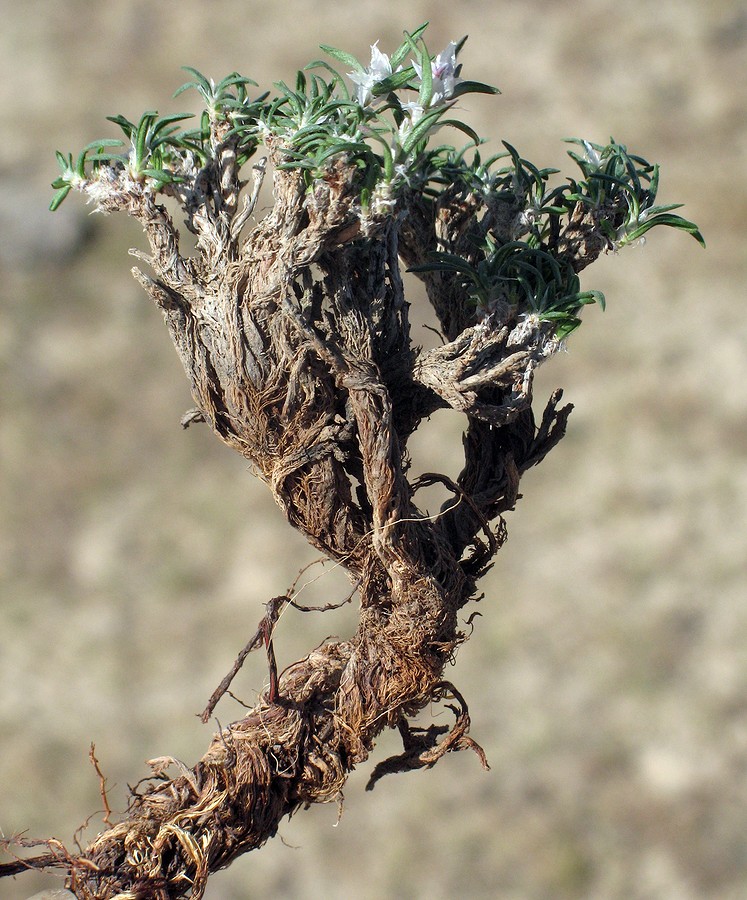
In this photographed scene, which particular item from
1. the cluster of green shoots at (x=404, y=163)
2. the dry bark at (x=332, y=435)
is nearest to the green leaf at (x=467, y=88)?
the cluster of green shoots at (x=404, y=163)

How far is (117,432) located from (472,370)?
6.19m

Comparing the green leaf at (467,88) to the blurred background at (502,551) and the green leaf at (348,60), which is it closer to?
the green leaf at (348,60)

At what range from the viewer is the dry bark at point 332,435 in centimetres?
169

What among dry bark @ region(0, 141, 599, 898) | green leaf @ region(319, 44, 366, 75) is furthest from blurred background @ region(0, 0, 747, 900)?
green leaf @ region(319, 44, 366, 75)

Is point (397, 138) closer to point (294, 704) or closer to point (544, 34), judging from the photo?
point (294, 704)

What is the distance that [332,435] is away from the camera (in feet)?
5.93

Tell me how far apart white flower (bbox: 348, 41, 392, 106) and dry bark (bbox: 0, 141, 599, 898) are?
16 centimetres

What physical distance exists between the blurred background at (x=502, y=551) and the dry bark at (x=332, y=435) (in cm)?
265

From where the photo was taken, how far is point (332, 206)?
1570 mm

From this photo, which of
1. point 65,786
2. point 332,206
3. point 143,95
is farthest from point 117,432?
point 332,206

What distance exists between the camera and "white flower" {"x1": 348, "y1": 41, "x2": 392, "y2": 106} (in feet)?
5.10

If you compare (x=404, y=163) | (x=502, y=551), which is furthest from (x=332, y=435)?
(x=502, y=551)

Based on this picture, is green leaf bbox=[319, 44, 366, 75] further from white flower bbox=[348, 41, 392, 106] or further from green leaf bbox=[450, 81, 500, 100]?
green leaf bbox=[450, 81, 500, 100]

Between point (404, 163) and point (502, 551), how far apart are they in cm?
543
